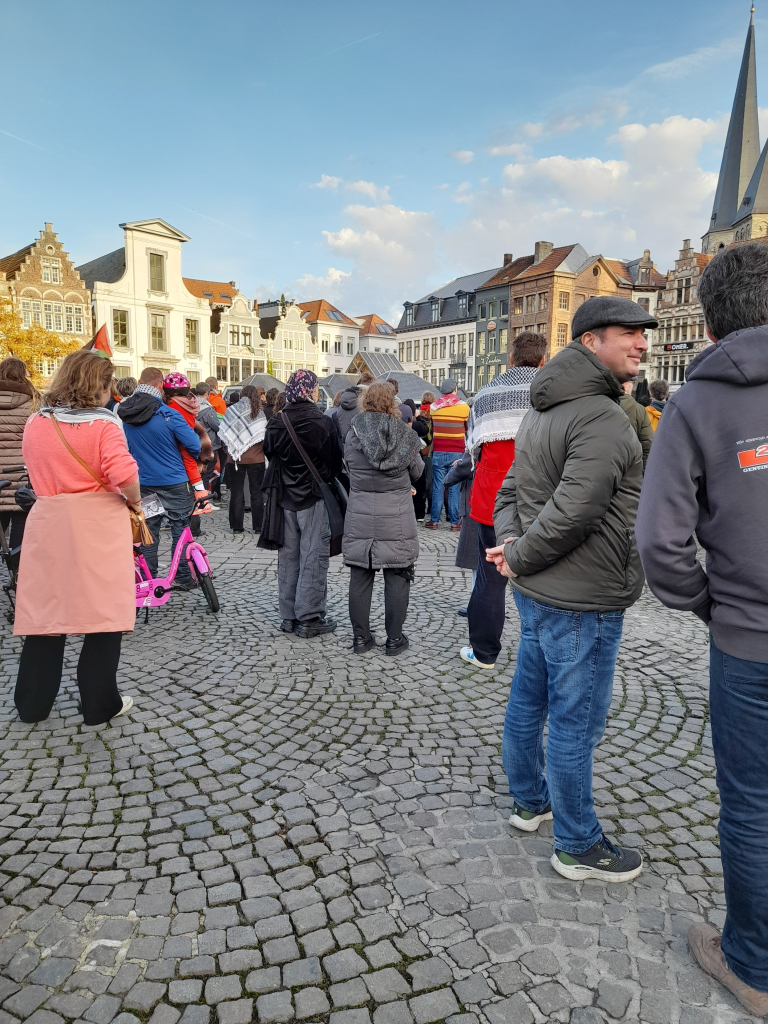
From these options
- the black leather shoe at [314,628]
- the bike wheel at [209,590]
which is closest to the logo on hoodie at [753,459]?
the black leather shoe at [314,628]

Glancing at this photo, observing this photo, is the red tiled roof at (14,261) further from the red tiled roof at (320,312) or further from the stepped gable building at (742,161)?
the stepped gable building at (742,161)

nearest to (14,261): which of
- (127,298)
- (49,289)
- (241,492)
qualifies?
(49,289)

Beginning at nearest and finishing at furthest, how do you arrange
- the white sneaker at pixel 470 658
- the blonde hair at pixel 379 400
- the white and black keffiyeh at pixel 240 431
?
the white sneaker at pixel 470 658 → the blonde hair at pixel 379 400 → the white and black keffiyeh at pixel 240 431

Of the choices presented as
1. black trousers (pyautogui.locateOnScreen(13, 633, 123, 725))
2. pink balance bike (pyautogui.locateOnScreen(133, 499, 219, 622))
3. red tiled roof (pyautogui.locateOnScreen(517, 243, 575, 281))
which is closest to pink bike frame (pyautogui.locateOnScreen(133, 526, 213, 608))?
pink balance bike (pyautogui.locateOnScreen(133, 499, 219, 622))

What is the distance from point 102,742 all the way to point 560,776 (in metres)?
2.55

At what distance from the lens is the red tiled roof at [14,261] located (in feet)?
148

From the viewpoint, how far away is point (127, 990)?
85.3 inches

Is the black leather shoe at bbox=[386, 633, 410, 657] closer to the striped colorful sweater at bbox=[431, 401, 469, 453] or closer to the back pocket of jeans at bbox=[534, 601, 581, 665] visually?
the back pocket of jeans at bbox=[534, 601, 581, 665]

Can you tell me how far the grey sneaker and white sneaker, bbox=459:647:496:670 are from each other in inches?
90.5

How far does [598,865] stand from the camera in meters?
2.66

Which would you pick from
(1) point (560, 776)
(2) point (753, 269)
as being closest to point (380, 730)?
(1) point (560, 776)

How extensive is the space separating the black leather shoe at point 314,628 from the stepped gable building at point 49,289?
43.6 m

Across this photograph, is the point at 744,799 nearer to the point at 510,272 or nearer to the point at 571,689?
the point at 571,689

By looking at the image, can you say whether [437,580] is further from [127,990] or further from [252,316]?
[252,316]
